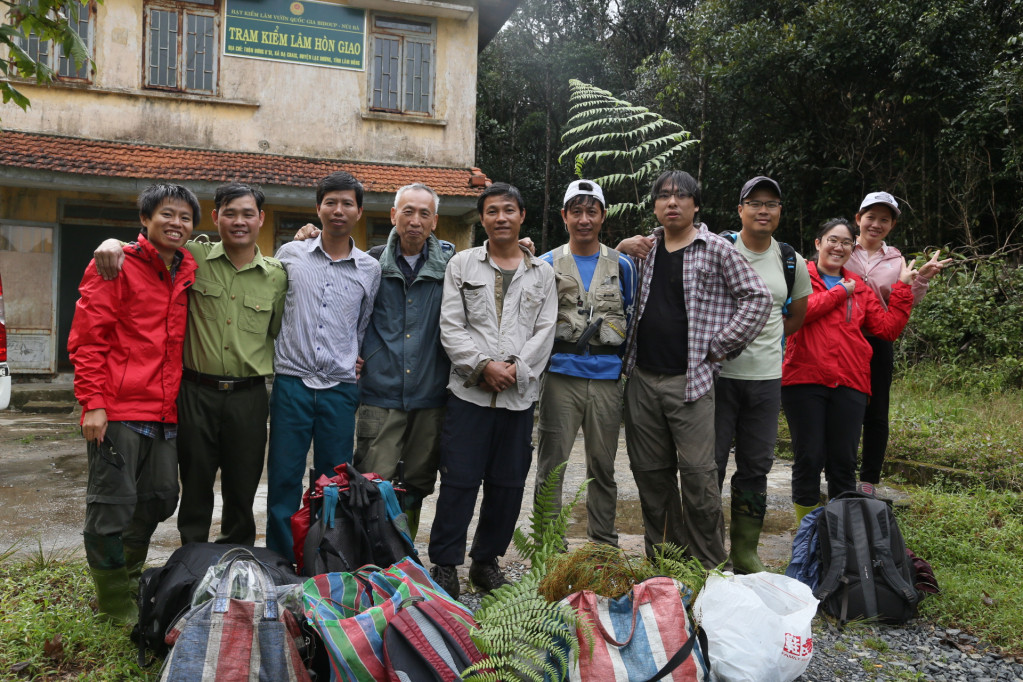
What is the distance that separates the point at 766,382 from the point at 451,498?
174 centimetres

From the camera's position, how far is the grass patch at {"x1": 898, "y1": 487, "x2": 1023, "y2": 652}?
12.6ft

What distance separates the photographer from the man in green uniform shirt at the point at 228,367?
3656 mm

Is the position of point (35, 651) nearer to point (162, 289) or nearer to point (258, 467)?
point (258, 467)

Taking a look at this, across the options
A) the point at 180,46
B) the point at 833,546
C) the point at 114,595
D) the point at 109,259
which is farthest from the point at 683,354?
the point at 180,46

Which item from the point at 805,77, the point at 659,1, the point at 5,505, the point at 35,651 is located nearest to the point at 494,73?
the point at 659,1

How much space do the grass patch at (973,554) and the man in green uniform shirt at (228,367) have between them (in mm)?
3349

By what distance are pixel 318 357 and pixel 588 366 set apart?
1.32 m

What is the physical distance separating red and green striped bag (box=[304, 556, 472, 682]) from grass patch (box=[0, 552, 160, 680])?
82 centimetres

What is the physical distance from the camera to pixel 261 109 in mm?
11789

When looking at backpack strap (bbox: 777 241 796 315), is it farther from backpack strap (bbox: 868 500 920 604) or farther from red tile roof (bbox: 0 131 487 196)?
red tile roof (bbox: 0 131 487 196)

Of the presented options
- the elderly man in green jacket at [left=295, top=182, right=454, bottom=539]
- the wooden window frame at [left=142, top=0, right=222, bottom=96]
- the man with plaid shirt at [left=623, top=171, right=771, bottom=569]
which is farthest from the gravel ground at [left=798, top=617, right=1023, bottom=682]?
the wooden window frame at [left=142, top=0, right=222, bottom=96]

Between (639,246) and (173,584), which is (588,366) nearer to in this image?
(639,246)

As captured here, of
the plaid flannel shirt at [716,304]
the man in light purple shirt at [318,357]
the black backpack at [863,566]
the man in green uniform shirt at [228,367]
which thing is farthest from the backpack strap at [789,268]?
the man in green uniform shirt at [228,367]

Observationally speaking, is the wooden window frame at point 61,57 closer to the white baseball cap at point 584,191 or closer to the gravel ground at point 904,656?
the white baseball cap at point 584,191
